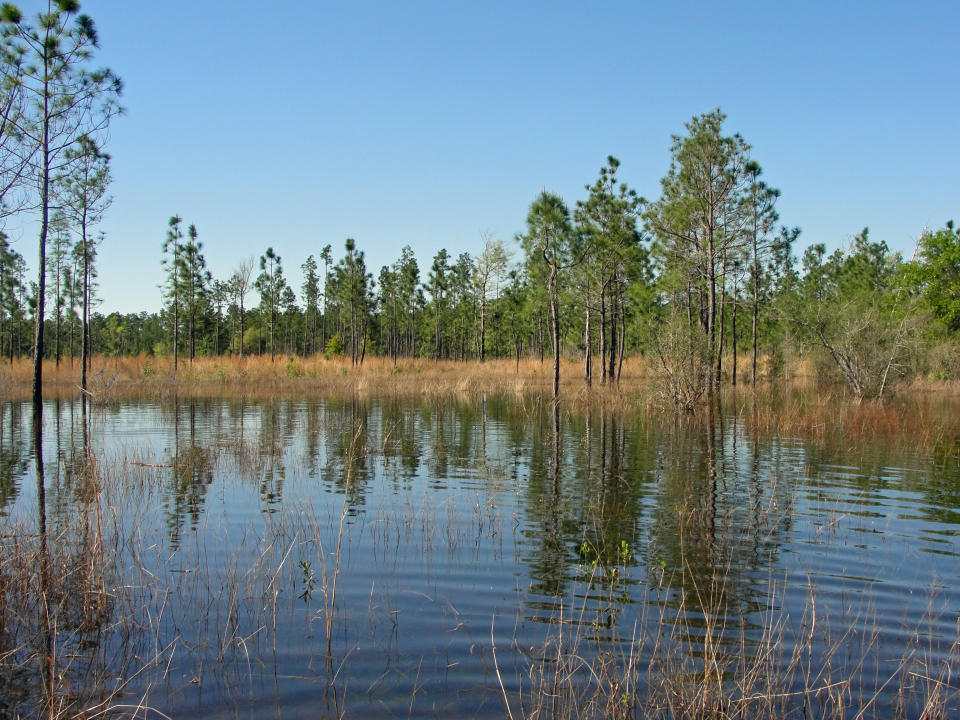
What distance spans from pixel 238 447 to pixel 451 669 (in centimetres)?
1188

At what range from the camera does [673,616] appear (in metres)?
5.96

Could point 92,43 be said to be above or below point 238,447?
above

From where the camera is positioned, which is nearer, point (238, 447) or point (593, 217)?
point (238, 447)

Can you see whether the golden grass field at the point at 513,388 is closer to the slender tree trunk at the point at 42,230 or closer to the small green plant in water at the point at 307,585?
the slender tree trunk at the point at 42,230

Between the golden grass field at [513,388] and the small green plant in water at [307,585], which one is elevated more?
the golden grass field at [513,388]

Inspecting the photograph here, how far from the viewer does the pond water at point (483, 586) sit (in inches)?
182

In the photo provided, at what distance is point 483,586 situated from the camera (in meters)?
6.83

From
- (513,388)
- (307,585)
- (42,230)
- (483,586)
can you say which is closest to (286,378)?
(513,388)

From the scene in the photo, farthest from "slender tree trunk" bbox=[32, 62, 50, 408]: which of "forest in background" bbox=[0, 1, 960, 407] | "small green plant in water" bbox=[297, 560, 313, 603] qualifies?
"small green plant in water" bbox=[297, 560, 313, 603]

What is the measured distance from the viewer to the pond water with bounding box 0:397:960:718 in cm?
463

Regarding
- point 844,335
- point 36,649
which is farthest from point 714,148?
point 36,649

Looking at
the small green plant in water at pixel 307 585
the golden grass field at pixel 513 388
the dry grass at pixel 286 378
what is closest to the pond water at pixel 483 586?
the small green plant in water at pixel 307 585

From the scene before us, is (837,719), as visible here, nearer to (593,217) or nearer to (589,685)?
(589,685)

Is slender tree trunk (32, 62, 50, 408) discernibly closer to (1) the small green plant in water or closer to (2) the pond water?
(2) the pond water
